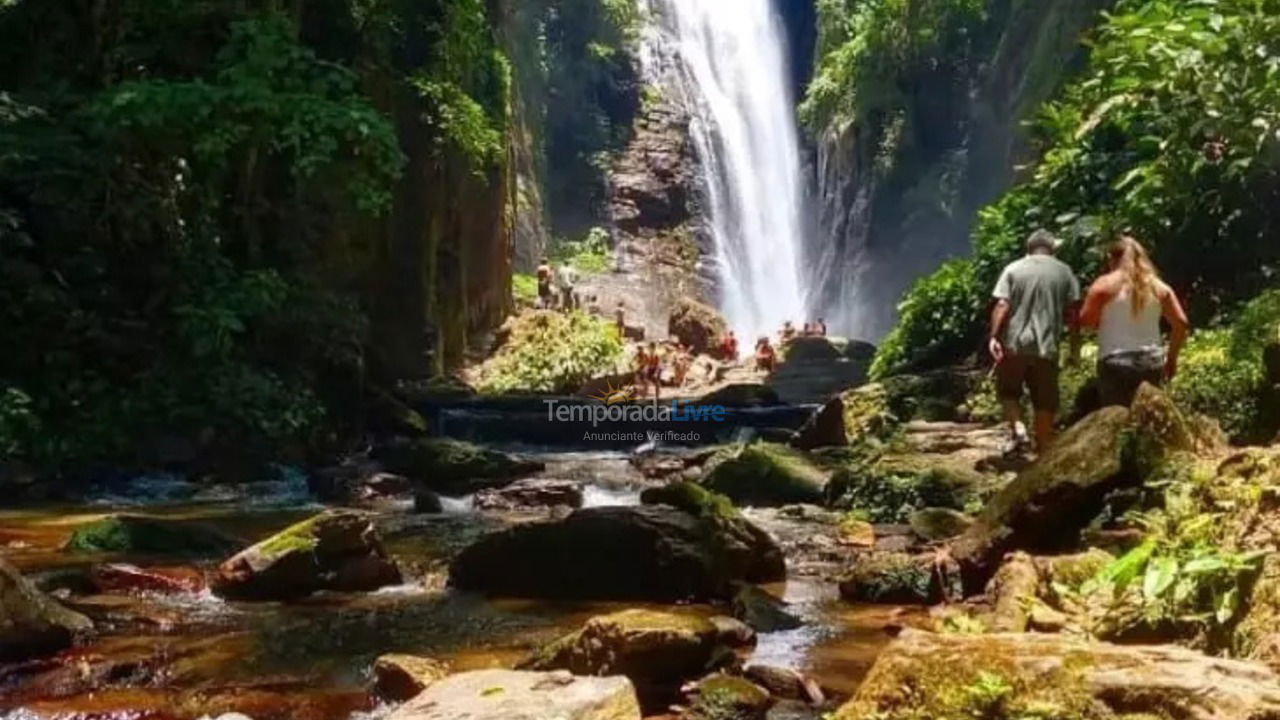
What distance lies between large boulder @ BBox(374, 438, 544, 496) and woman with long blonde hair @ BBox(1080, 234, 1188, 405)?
7.38 m

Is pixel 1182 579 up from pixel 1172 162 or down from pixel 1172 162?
down

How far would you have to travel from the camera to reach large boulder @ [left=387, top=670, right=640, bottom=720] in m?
3.90

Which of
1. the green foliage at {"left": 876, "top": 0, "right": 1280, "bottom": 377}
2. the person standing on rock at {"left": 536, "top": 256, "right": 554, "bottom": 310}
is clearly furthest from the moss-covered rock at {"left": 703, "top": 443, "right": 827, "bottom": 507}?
the person standing on rock at {"left": 536, "top": 256, "right": 554, "bottom": 310}

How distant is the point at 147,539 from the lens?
28.2ft

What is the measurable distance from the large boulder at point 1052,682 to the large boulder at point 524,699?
1062mm

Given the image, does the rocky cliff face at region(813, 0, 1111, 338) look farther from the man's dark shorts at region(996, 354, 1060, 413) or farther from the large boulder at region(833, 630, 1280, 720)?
the large boulder at region(833, 630, 1280, 720)

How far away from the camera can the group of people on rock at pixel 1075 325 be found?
759 centimetres

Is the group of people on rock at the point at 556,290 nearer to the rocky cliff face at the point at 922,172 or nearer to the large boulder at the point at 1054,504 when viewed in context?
the rocky cliff face at the point at 922,172

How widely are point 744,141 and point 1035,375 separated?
41.4 m

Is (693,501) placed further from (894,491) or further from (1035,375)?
(1035,375)

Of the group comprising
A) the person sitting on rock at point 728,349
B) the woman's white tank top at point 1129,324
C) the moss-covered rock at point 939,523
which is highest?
the person sitting on rock at point 728,349

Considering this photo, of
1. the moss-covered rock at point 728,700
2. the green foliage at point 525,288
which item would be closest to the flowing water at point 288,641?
the moss-covered rock at point 728,700

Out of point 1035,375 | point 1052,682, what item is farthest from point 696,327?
point 1052,682

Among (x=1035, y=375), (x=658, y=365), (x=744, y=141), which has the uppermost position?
(x=744, y=141)
